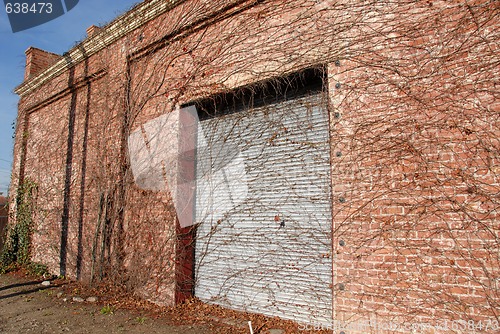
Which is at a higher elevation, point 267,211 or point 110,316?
point 267,211

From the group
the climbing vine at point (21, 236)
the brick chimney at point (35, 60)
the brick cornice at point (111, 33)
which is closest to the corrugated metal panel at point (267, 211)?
the brick cornice at point (111, 33)

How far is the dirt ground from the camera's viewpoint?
4.52 metres

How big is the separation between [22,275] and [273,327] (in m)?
6.80

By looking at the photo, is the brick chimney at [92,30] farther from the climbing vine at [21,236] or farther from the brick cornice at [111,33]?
the climbing vine at [21,236]

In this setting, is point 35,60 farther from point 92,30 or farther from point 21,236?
point 21,236

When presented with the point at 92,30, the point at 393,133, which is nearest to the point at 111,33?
the point at 92,30

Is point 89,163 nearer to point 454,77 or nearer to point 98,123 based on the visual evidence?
point 98,123

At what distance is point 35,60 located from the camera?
10.7 metres

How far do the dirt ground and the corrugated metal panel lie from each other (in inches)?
9.6

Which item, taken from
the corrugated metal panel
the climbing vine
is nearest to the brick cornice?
the corrugated metal panel

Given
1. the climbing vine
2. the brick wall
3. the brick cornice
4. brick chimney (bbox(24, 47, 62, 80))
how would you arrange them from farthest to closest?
brick chimney (bbox(24, 47, 62, 80)), the climbing vine, the brick cornice, the brick wall

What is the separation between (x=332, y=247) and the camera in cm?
379

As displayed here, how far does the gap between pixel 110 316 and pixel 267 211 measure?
261 cm

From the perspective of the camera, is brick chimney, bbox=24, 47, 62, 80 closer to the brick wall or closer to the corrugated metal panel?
the brick wall
